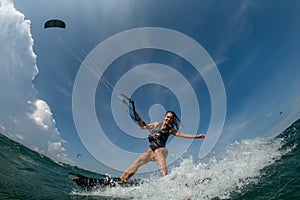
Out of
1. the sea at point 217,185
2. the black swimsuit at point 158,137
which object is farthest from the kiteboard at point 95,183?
the black swimsuit at point 158,137

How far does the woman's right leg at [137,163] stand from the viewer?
9742mm

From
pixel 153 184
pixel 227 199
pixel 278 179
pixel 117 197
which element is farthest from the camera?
pixel 153 184

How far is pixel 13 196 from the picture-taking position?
6.43 metres

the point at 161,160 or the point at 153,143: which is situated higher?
the point at 153,143

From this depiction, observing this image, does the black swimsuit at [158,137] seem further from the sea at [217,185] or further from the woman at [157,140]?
the sea at [217,185]

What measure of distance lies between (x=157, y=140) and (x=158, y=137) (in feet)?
0.46

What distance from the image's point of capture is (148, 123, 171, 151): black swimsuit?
9.96m

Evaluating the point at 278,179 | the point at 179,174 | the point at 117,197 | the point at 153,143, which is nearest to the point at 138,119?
the point at 153,143

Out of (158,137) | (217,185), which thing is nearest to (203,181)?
(217,185)

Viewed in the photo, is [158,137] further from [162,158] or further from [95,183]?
[95,183]

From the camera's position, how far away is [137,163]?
10008mm

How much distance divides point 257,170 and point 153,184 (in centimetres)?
392

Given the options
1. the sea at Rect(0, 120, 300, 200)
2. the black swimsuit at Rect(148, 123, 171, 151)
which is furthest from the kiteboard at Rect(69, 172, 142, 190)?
the black swimsuit at Rect(148, 123, 171, 151)

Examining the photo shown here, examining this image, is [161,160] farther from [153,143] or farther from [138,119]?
[138,119]
